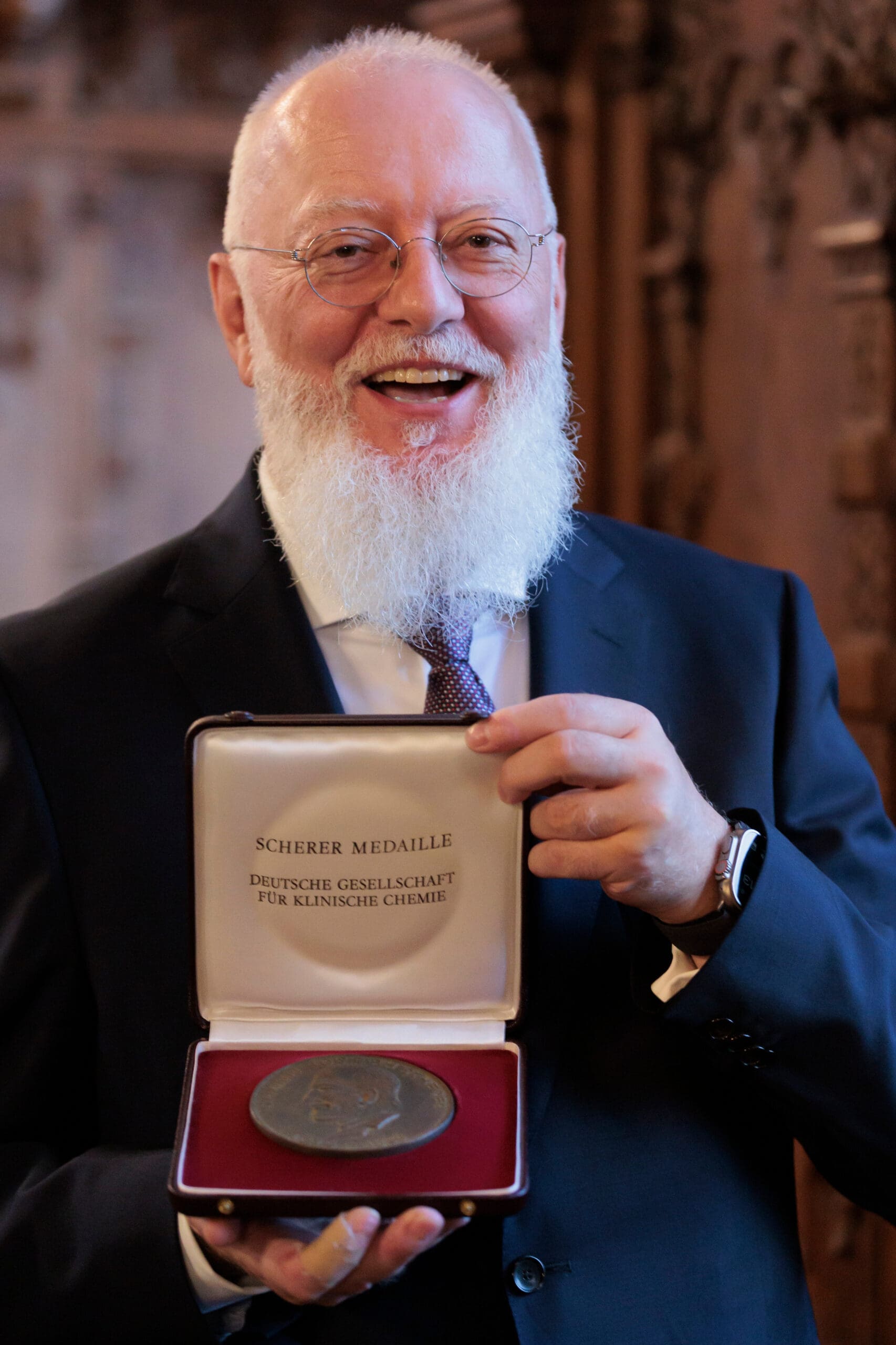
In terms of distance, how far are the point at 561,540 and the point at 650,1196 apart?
2.71ft

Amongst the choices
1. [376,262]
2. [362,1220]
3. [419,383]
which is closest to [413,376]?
[419,383]

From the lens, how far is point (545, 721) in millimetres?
1171

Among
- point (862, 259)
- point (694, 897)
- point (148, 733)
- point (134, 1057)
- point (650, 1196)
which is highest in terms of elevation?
point (862, 259)

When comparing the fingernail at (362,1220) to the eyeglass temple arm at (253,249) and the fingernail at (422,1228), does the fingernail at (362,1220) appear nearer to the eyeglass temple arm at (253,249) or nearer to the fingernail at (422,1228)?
the fingernail at (422,1228)

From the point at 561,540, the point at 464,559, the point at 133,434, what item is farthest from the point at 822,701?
the point at 133,434

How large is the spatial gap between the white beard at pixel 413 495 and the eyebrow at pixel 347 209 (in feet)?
0.48

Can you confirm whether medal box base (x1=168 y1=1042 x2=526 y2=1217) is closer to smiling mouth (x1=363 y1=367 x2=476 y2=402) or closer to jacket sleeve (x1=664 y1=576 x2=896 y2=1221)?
jacket sleeve (x1=664 y1=576 x2=896 y2=1221)

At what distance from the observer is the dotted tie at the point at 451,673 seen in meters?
1.49

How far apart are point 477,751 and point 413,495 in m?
0.49

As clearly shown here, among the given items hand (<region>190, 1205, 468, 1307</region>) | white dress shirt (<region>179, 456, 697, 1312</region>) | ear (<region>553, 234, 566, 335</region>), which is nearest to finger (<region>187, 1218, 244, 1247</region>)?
hand (<region>190, 1205, 468, 1307</region>)

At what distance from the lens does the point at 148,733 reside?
151 centimetres

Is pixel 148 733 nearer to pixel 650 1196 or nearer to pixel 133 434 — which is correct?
pixel 650 1196

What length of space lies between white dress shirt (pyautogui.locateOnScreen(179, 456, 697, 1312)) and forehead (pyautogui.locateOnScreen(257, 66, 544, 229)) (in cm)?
42

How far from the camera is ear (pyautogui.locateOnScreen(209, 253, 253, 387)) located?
174cm
